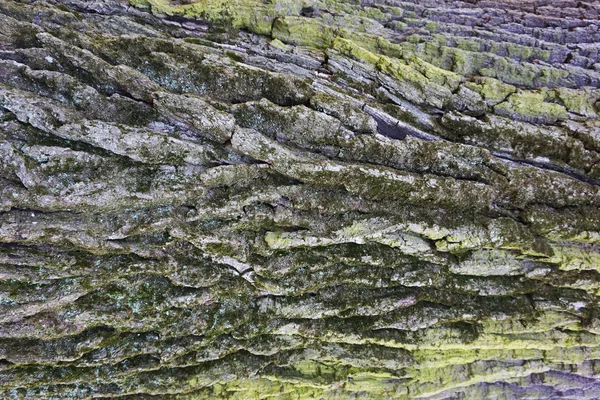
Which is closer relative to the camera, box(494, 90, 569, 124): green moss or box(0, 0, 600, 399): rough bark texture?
box(0, 0, 600, 399): rough bark texture

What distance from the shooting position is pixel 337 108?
1444cm

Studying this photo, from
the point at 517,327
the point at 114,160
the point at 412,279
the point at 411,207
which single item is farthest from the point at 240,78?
the point at 517,327

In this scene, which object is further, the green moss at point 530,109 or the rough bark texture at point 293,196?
the green moss at point 530,109

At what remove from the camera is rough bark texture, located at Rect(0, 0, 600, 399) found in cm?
1310

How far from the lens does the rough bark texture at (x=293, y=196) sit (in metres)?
13.1

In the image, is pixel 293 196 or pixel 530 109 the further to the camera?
pixel 530 109

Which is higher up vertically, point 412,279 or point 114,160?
point 114,160

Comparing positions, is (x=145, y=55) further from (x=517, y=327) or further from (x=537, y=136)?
(x=517, y=327)

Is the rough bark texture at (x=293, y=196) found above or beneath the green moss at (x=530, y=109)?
beneath

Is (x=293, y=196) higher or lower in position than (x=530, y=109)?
lower

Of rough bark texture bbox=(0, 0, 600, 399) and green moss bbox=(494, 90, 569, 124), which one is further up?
green moss bbox=(494, 90, 569, 124)

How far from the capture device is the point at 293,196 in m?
14.1

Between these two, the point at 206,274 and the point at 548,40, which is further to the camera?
the point at 548,40

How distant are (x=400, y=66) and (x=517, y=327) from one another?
13.6 meters
